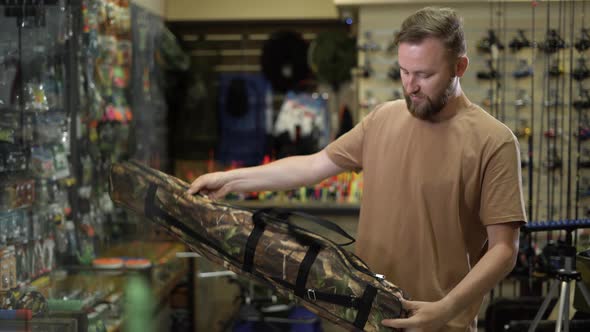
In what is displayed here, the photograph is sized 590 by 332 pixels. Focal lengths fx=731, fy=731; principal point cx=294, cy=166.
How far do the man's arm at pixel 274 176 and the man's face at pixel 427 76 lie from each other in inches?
15.1

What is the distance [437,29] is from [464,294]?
637 mm

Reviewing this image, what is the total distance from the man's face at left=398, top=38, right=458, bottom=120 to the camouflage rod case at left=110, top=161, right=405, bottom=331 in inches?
15.2

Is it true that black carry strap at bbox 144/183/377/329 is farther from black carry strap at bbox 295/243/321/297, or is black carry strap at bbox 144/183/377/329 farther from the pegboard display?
the pegboard display

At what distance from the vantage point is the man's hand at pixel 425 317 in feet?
5.71

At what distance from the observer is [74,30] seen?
11.7 ft

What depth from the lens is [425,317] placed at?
1.75m

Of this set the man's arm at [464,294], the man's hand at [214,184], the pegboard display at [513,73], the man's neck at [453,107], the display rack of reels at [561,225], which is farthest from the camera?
the pegboard display at [513,73]

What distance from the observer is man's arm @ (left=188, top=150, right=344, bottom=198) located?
213cm

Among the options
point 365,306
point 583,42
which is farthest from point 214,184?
point 583,42

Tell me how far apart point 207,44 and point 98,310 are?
188 inches

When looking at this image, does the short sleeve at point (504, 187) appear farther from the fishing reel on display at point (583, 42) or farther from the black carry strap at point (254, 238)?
the fishing reel on display at point (583, 42)

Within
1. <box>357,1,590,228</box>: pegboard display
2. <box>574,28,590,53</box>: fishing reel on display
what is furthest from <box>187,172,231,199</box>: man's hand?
<box>357,1,590,228</box>: pegboard display

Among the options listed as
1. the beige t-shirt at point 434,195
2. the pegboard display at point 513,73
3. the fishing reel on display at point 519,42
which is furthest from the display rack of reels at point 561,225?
the fishing reel on display at point 519,42

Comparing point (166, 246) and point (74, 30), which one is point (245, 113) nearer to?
point (166, 246)
